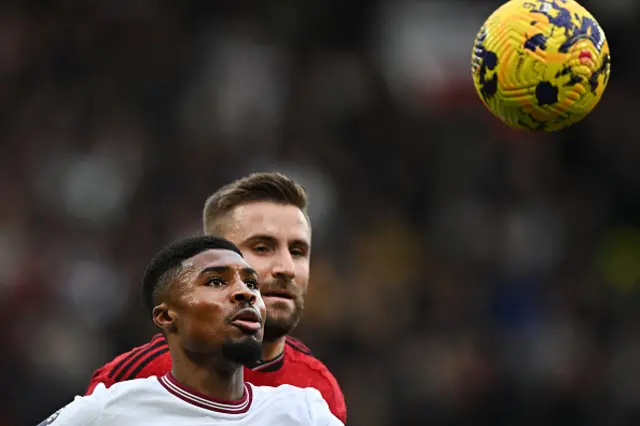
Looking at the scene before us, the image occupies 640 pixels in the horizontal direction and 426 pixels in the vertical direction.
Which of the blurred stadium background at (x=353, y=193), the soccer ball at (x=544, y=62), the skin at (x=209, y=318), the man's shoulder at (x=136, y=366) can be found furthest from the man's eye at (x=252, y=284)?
the blurred stadium background at (x=353, y=193)

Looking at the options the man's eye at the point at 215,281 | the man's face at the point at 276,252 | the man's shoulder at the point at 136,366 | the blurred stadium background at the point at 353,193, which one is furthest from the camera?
the blurred stadium background at the point at 353,193

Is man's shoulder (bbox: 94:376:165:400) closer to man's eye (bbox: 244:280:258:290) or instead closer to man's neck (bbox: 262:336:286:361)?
man's eye (bbox: 244:280:258:290)

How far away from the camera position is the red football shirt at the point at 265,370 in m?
4.62

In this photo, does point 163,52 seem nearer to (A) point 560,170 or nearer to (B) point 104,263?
(B) point 104,263

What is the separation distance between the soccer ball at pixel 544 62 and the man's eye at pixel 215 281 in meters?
1.85

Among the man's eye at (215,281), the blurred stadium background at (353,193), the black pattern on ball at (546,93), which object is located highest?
the black pattern on ball at (546,93)

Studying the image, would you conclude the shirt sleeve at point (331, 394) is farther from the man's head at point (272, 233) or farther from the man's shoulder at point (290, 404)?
the man's shoulder at point (290, 404)

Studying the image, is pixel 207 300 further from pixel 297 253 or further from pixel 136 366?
pixel 297 253

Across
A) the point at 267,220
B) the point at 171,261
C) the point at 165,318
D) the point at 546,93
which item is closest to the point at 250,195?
the point at 267,220

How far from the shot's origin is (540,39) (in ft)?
17.4

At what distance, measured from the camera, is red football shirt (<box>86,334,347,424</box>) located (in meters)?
4.62

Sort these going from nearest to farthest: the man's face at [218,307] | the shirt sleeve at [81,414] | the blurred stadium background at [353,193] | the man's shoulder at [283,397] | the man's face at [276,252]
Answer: the shirt sleeve at [81,414] < the man's face at [218,307] < the man's shoulder at [283,397] < the man's face at [276,252] < the blurred stadium background at [353,193]

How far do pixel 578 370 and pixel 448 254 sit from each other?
1.52 metres

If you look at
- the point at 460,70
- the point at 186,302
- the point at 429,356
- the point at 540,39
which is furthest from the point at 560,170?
the point at 186,302
